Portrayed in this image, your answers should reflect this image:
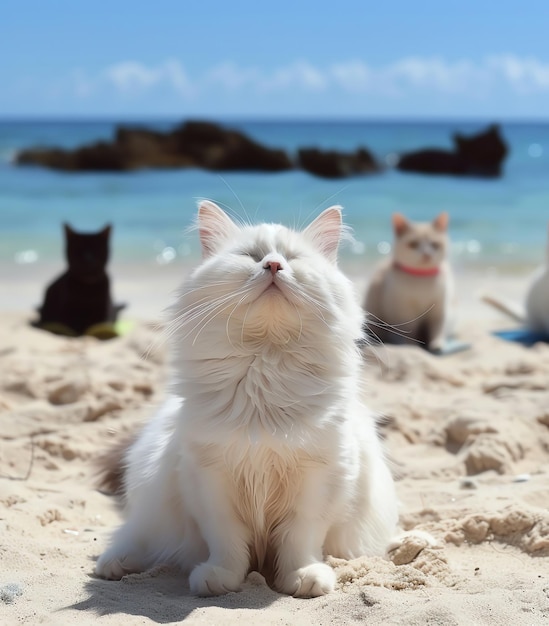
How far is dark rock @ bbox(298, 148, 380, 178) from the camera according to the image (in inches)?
933

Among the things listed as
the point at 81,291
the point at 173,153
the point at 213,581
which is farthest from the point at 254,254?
the point at 173,153

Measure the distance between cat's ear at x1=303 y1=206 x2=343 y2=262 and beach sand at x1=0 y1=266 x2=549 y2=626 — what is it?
54 cm

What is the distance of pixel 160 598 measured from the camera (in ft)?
7.10

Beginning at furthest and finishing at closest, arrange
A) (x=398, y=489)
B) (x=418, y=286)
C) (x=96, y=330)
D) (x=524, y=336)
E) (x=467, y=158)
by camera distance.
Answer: (x=467, y=158) < (x=524, y=336) < (x=96, y=330) < (x=418, y=286) < (x=398, y=489)

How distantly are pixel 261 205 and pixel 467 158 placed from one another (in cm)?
1689

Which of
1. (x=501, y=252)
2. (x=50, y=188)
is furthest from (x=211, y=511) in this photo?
(x=50, y=188)

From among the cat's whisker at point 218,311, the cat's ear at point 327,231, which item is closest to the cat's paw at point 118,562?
the cat's whisker at point 218,311

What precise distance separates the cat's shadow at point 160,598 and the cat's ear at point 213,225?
38.6 inches

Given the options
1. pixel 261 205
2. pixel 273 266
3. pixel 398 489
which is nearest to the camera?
pixel 273 266

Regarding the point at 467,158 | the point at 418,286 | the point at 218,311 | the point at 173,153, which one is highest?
the point at 467,158

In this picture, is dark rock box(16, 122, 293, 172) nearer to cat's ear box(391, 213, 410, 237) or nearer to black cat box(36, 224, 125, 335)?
black cat box(36, 224, 125, 335)

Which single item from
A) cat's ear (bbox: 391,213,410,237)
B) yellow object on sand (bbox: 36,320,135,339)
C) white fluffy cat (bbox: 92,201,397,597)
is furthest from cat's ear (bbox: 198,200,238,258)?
cat's ear (bbox: 391,213,410,237)

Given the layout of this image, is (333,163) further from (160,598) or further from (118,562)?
(160,598)

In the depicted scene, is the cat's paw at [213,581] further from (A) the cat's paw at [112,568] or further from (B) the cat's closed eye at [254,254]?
(B) the cat's closed eye at [254,254]
